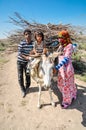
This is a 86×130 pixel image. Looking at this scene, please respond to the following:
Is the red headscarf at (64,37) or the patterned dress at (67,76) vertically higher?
the red headscarf at (64,37)

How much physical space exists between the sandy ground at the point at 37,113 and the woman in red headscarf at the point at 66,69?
287 millimetres

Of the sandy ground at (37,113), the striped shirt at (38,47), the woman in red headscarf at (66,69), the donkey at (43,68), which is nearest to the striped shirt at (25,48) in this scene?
the striped shirt at (38,47)

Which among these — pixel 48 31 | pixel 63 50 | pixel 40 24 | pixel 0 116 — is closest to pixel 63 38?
pixel 63 50

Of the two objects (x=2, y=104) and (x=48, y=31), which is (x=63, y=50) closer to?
(x=2, y=104)

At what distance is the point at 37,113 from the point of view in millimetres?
4730

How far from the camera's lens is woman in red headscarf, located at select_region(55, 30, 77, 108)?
4493 mm

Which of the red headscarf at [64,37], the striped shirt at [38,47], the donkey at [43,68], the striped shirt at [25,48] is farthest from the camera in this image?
the striped shirt at [25,48]

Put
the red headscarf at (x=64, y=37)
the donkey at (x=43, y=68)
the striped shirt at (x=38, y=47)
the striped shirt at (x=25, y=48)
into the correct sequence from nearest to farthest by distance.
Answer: the donkey at (x=43, y=68)
the red headscarf at (x=64, y=37)
the striped shirt at (x=38, y=47)
the striped shirt at (x=25, y=48)

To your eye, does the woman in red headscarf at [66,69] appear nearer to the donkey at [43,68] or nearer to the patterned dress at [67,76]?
the patterned dress at [67,76]

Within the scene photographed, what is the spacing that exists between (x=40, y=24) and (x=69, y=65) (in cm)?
376

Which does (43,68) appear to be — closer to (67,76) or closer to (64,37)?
(67,76)

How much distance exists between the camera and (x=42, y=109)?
487cm

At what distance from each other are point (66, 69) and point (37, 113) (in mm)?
1217

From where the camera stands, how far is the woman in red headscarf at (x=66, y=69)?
177 inches
